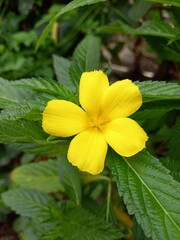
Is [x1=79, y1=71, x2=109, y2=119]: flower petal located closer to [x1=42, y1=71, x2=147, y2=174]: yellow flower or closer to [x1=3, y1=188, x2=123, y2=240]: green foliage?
[x1=42, y1=71, x2=147, y2=174]: yellow flower

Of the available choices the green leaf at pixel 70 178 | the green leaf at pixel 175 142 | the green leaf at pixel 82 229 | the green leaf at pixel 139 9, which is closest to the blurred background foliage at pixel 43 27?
the green leaf at pixel 139 9

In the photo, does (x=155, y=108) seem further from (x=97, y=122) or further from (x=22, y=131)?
(x=22, y=131)

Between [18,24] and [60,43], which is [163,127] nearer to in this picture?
[60,43]

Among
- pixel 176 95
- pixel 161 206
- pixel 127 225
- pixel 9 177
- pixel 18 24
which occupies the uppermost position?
pixel 176 95

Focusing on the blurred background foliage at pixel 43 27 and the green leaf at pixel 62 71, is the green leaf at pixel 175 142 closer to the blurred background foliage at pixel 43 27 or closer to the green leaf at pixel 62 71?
the green leaf at pixel 62 71

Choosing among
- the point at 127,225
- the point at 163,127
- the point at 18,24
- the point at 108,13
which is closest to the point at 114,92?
the point at 127,225

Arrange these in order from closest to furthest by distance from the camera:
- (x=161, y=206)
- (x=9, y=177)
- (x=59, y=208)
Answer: (x=161, y=206) → (x=59, y=208) → (x=9, y=177)
